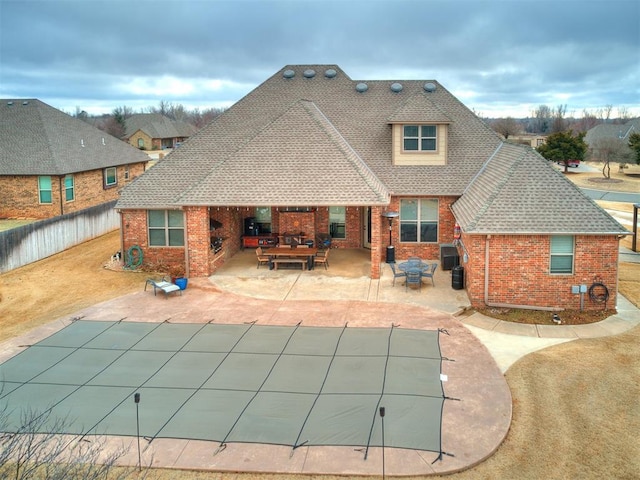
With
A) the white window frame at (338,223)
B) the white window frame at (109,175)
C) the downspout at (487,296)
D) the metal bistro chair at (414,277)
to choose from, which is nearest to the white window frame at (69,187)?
the white window frame at (109,175)

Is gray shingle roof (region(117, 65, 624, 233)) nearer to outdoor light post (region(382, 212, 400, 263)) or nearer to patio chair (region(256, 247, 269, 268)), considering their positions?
outdoor light post (region(382, 212, 400, 263))

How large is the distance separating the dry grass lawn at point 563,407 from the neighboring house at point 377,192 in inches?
123

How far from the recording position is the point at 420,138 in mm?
24828

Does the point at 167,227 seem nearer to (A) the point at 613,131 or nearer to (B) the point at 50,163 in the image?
(B) the point at 50,163

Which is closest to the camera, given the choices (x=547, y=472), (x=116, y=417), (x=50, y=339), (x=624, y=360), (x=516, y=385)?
(x=547, y=472)

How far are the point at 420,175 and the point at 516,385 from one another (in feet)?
42.3

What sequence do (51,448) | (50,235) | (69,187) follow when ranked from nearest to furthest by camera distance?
(51,448)
(50,235)
(69,187)

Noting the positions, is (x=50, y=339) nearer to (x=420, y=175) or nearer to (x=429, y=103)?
(x=420, y=175)

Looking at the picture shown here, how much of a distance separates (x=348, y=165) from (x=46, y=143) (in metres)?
19.2

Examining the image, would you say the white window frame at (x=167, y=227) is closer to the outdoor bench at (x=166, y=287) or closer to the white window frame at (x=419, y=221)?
the outdoor bench at (x=166, y=287)

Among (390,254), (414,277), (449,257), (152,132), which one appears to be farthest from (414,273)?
(152,132)

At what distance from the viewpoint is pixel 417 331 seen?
1591cm

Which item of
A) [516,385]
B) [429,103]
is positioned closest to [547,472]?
[516,385]

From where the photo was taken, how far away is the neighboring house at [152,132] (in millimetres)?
87812
